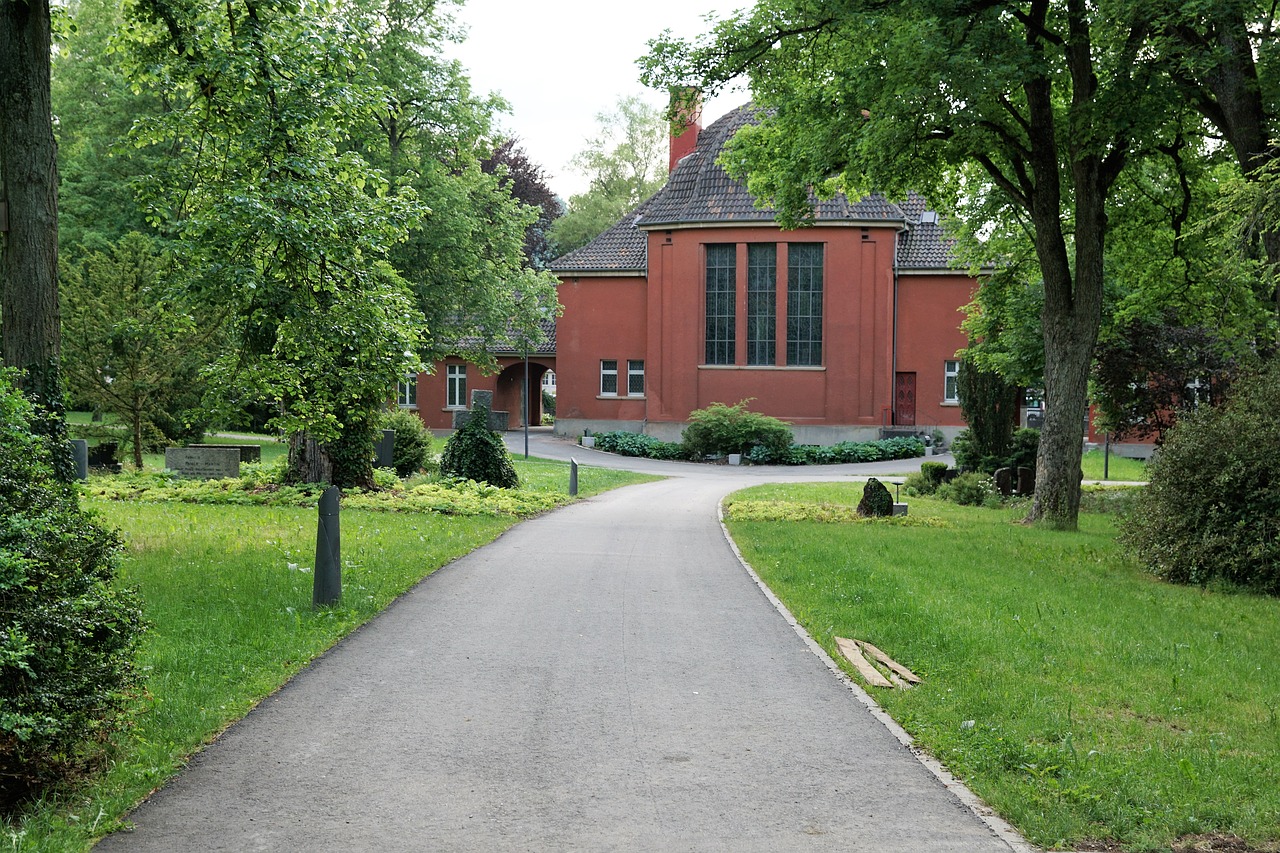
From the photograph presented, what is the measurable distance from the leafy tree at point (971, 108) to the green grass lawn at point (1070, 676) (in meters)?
5.06

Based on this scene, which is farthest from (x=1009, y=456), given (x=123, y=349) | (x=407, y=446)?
(x=123, y=349)

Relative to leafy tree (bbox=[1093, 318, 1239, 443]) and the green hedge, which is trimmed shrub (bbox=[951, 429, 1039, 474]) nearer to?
leafy tree (bbox=[1093, 318, 1239, 443])

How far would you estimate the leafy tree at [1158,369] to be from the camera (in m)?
26.7

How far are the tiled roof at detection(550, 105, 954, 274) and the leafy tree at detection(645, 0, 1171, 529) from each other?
2132cm

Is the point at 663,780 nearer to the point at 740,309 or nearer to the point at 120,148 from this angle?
the point at 120,148

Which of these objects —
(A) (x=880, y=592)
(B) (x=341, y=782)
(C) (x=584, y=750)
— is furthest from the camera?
(A) (x=880, y=592)

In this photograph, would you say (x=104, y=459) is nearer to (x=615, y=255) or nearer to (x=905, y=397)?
(x=615, y=255)

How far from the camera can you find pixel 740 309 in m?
43.5

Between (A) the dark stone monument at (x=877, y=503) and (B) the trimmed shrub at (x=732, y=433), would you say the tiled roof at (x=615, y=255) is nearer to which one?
(B) the trimmed shrub at (x=732, y=433)

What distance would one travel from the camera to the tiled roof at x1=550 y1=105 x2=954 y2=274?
1687 inches

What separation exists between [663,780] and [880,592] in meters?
6.06

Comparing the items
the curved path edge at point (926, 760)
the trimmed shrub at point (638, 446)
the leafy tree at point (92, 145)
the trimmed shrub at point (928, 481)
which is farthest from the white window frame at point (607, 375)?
the curved path edge at point (926, 760)

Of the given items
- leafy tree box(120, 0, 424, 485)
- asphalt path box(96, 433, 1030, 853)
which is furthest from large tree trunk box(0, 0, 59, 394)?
asphalt path box(96, 433, 1030, 853)

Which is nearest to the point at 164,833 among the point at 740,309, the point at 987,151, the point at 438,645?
the point at 438,645
